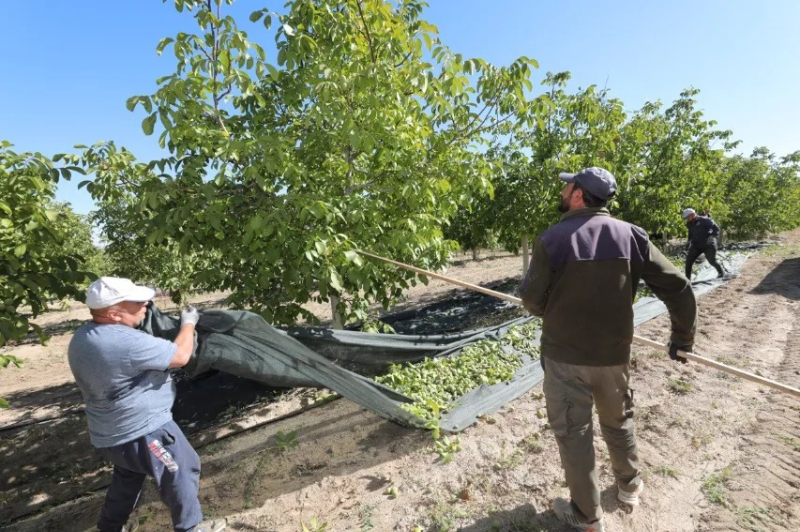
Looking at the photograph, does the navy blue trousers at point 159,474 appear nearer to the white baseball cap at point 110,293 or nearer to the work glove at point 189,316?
the work glove at point 189,316

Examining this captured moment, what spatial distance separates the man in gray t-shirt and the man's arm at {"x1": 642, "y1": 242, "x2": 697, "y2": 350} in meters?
2.63

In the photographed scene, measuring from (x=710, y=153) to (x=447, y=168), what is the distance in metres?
11.7

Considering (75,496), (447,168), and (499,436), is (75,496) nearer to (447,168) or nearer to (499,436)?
(499,436)

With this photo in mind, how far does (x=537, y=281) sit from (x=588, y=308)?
0.28 meters

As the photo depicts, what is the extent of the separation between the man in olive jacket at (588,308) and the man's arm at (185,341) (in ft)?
6.34

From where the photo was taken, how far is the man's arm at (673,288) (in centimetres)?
210

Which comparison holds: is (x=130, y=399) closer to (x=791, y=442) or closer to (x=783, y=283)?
(x=791, y=442)

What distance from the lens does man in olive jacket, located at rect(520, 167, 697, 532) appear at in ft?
6.48

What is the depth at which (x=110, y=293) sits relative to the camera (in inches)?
79.9

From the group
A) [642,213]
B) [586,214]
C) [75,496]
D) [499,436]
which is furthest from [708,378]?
[642,213]

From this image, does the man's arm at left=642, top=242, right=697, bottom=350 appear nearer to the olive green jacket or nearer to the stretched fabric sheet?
the olive green jacket

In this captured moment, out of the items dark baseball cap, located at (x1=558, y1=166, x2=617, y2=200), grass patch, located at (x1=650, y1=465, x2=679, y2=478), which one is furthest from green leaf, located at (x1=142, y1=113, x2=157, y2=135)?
grass patch, located at (x1=650, y1=465, x2=679, y2=478)

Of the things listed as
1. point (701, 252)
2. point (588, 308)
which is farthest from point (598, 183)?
point (701, 252)

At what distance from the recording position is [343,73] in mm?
3512
